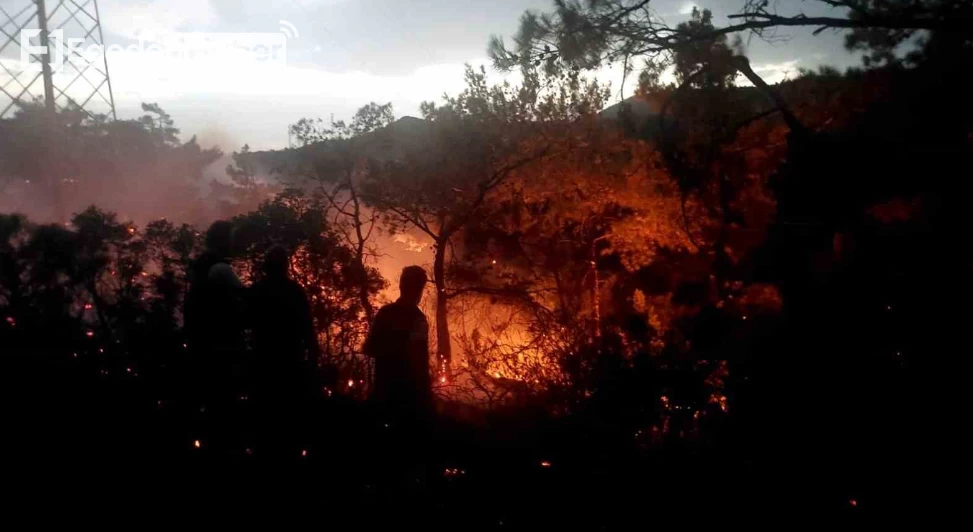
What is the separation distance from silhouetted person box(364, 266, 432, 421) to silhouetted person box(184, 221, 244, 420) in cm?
90

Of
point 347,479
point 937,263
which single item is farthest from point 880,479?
point 937,263

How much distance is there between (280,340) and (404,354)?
2.68 feet

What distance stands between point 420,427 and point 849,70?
7119 mm

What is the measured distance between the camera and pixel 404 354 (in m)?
3.60

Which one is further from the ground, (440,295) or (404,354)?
(440,295)

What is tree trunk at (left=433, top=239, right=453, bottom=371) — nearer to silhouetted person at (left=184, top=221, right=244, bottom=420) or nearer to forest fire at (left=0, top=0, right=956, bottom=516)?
forest fire at (left=0, top=0, right=956, bottom=516)

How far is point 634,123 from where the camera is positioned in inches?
380

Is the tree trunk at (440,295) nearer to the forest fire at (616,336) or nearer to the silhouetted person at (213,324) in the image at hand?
the forest fire at (616,336)

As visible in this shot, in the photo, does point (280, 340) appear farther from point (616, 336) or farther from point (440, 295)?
point (440, 295)

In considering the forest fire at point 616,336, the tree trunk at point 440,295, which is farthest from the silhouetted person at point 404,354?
the tree trunk at point 440,295

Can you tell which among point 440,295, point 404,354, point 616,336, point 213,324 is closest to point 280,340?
point 213,324

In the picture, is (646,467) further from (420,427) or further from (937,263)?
(937,263)

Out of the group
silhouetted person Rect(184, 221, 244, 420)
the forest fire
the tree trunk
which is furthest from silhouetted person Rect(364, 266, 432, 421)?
the tree trunk

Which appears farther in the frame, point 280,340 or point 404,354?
point 280,340
